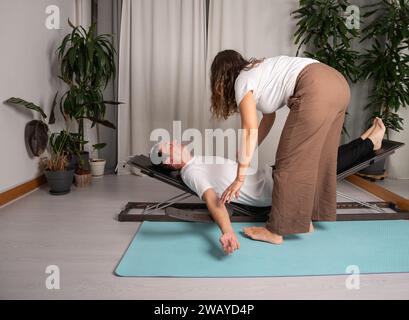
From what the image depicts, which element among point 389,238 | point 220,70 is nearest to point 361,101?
point 389,238

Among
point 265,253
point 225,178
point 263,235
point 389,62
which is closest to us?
point 265,253

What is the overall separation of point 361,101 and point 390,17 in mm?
Result: 845

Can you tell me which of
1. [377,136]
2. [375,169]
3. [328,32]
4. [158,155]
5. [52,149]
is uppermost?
[328,32]

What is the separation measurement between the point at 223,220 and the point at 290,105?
2.26 ft

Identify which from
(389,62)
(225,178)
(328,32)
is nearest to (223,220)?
(225,178)

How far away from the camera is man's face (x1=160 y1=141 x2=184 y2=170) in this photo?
2178 mm

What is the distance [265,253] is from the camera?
181 cm

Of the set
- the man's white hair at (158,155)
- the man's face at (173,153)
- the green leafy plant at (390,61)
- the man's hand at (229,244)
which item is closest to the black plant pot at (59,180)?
the man's white hair at (158,155)

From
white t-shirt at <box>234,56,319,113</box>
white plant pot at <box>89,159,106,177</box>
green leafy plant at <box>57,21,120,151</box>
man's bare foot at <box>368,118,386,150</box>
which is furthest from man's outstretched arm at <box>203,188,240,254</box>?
white plant pot at <box>89,159,106,177</box>

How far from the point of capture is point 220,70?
5.98ft

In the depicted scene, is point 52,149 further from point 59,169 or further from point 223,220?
point 223,220

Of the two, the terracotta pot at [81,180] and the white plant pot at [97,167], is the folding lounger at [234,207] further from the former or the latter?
the white plant pot at [97,167]

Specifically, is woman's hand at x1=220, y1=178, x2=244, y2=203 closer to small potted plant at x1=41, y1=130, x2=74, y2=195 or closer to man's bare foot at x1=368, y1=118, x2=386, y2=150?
man's bare foot at x1=368, y1=118, x2=386, y2=150
